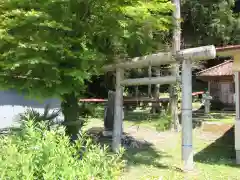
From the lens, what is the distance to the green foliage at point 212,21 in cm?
2419

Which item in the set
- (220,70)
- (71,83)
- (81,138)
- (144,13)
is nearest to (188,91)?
(144,13)

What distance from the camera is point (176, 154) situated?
1023cm

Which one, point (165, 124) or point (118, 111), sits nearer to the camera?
point (118, 111)

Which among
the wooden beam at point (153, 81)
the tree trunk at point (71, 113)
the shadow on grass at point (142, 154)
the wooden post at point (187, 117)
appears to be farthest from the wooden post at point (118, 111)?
the wooden post at point (187, 117)

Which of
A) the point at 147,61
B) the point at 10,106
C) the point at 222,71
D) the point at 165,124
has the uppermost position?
the point at 222,71

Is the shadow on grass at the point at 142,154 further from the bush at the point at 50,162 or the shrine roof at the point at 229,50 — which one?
the bush at the point at 50,162

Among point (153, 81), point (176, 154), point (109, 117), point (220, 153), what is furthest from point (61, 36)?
point (109, 117)

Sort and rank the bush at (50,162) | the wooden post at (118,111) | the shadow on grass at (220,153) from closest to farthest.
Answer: the bush at (50,162) → the shadow on grass at (220,153) → the wooden post at (118,111)

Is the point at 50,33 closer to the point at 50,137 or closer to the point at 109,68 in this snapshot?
the point at 109,68

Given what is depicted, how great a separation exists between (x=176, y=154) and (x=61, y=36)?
16.6 feet

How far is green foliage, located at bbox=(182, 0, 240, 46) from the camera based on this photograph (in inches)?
952

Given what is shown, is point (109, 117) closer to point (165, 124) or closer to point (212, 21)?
point (165, 124)

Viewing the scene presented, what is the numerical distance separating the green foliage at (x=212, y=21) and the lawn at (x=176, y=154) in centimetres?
1164

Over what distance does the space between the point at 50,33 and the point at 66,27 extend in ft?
1.63
